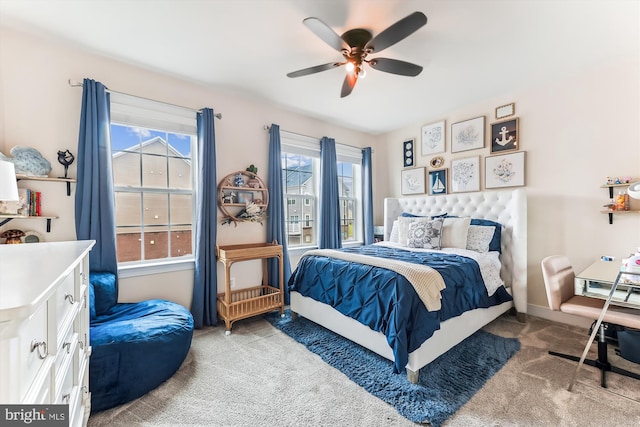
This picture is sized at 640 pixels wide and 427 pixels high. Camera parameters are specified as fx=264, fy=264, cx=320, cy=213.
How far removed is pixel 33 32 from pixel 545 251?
5.18m

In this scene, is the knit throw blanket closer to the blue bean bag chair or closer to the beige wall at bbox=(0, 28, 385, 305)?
the blue bean bag chair

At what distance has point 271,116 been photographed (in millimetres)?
3477

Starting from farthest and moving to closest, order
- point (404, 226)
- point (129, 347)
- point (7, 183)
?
point (404, 226) → point (129, 347) → point (7, 183)

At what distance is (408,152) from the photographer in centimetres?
429

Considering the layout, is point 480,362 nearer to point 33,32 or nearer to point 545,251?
point 545,251

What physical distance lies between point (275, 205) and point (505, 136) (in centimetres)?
298

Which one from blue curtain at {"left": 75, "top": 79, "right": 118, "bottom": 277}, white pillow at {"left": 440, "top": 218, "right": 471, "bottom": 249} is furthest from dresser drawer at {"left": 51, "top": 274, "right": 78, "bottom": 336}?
white pillow at {"left": 440, "top": 218, "right": 471, "bottom": 249}

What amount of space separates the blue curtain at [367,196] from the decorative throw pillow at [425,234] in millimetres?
1177

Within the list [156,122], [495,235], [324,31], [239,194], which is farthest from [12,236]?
[495,235]

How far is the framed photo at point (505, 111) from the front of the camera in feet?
10.4

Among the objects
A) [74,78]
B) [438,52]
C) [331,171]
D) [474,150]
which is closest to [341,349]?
[331,171]

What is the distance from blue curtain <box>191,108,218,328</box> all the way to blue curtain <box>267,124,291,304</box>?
71 centimetres

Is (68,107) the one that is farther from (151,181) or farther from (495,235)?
(495,235)

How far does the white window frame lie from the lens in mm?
2479
